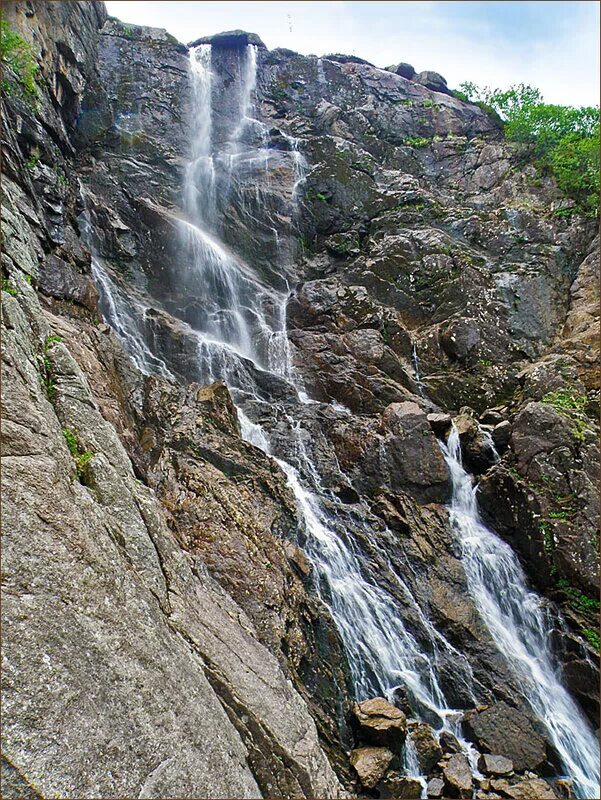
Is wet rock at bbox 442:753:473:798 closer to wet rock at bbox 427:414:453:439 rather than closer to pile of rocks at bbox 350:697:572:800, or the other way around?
pile of rocks at bbox 350:697:572:800

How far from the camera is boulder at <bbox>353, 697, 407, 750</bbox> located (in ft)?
26.5

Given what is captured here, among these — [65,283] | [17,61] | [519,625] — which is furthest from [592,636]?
[17,61]

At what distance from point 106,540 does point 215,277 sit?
55.5 ft

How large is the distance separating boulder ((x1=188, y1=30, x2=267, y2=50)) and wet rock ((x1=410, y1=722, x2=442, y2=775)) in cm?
3706

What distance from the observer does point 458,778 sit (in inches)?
312

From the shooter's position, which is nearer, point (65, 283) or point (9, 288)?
point (9, 288)

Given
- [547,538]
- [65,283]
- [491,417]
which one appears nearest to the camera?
[65,283]

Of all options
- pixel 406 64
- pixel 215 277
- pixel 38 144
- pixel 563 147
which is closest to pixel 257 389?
pixel 215 277

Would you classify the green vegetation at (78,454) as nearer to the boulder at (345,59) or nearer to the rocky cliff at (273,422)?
the rocky cliff at (273,422)

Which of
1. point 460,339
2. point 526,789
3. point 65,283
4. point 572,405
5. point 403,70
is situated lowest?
point 526,789

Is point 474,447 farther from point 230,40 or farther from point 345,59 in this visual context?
point 230,40

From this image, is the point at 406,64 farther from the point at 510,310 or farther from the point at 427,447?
the point at 427,447

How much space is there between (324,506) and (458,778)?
607 centimetres

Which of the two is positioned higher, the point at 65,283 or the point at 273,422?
the point at 65,283
